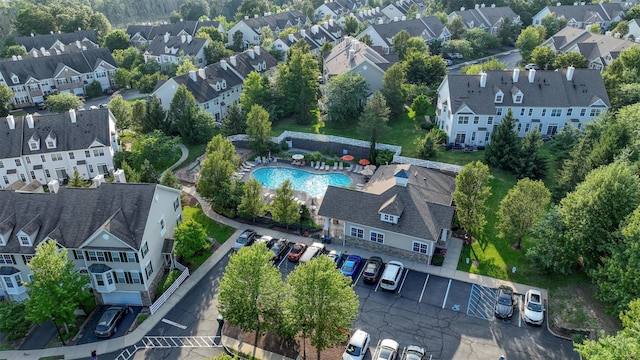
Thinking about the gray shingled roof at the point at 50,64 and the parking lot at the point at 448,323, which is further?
the gray shingled roof at the point at 50,64

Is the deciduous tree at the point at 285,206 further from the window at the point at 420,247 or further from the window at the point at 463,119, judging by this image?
the window at the point at 463,119

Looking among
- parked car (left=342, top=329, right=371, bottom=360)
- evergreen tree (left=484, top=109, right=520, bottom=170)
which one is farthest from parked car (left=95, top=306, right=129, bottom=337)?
evergreen tree (left=484, top=109, right=520, bottom=170)

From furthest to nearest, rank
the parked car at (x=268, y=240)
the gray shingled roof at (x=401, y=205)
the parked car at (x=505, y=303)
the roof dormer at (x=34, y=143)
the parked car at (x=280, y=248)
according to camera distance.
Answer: the roof dormer at (x=34, y=143), the parked car at (x=268, y=240), the parked car at (x=280, y=248), the gray shingled roof at (x=401, y=205), the parked car at (x=505, y=303)

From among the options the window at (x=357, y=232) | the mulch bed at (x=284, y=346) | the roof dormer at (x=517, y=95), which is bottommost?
the mulch bed at (x=284, y=346)

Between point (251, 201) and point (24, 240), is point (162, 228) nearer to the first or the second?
point (251, 201)

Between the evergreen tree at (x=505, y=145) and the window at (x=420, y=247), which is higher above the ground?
the evergreen tree at (x=505, y=145)

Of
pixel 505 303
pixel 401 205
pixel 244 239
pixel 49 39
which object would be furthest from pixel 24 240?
pixel 49 39

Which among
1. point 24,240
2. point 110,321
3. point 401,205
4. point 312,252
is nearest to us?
point 110,321

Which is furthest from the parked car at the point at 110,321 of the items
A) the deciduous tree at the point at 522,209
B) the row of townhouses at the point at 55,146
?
the deciduous tree at the point at 522,209
